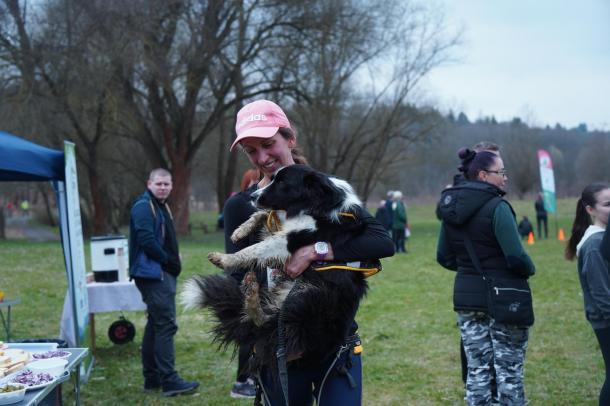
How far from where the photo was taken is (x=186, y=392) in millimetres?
6109

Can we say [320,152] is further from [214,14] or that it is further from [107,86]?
[107,86]

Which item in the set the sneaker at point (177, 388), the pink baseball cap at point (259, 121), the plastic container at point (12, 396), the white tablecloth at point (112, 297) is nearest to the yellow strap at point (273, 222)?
the pink baseball cap at point (259, 121)

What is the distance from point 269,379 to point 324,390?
23 centimetres

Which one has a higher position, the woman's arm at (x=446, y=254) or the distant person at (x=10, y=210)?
the distant person at (x=10, y=210)

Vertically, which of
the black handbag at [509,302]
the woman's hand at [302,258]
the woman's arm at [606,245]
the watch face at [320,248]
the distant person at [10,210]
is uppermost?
the distant person at [10,210]

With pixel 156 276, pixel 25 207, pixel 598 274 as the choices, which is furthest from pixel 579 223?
pixel 25 207

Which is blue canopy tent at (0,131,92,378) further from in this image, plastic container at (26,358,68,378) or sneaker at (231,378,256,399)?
plastic container at (26,358,68,378)

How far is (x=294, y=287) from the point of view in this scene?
230 centimetres

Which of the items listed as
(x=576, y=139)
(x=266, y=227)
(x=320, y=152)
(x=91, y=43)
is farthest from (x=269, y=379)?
(x=576, y=139)

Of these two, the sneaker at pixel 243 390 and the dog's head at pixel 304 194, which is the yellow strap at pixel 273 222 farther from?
the sneaker at pixel 243 390

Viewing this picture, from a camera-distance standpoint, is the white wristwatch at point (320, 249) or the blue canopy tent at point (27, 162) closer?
the white wristwatch at point (320, 249)

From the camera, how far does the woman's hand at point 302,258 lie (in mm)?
2279

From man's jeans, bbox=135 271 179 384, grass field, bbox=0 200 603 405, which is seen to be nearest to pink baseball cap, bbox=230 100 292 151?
grass field, bbox=0 200 603 405

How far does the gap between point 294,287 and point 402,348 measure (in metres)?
5.69
